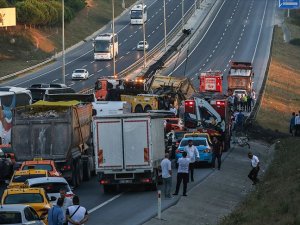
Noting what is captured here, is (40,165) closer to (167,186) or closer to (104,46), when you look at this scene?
(167,186)

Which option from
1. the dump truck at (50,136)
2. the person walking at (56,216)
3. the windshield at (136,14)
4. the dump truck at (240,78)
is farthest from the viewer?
the windshield at (136,14)

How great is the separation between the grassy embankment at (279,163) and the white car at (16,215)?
6.23 m

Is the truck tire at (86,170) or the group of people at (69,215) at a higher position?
the group of people at (69,215)

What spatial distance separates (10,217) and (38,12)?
318 ft

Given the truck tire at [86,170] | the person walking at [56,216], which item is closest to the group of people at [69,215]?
the person walking at [56,216]

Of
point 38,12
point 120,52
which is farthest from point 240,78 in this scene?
point 38,12

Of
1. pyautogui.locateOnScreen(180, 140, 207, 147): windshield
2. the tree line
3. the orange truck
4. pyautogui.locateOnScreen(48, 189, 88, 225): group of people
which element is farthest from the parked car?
the tree line

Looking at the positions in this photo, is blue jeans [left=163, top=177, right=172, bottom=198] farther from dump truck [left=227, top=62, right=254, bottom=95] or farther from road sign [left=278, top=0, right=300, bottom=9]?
dump truck [left=227, top=62, right=254, bottom=95]

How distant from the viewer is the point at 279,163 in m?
47.9

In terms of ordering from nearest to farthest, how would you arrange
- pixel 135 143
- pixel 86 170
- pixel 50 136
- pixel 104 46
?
pixel 135 143 < pixel 50 136 < pixel 86 170 < pixel 104 46

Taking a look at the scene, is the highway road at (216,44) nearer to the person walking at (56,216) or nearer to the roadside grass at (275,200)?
the roadside grass at (275,200)

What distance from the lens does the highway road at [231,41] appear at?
373 feet

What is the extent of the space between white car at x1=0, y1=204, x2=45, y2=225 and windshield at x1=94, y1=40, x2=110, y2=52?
8843 cm

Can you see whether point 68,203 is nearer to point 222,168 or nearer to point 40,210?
point 40,210
